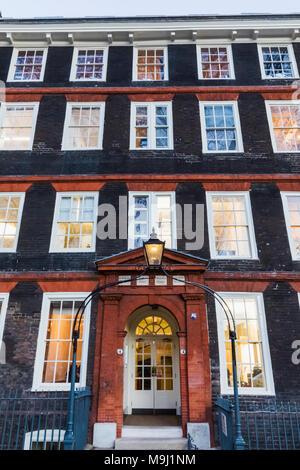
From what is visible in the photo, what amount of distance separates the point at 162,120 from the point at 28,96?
5190 millimetres

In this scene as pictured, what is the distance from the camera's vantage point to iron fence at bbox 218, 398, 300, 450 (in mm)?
7977

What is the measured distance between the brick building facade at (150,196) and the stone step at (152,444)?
1.90ft

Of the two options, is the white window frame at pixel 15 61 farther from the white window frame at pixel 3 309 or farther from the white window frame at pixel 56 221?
the white window frame at pixel 3 309

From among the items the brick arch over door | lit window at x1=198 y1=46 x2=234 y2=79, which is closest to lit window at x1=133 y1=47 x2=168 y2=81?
lit window at x1=198 y1=46 x2=234 y2=79

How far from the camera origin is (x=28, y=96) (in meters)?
12.4

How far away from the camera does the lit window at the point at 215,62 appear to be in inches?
502

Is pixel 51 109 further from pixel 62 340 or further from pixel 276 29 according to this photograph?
pixel 276 29

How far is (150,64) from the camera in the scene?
42.7 ft

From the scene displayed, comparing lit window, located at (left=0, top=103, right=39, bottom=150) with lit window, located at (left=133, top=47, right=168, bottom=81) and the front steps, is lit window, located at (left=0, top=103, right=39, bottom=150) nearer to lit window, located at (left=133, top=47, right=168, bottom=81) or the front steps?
lit window, located at (left=133, top=47, right=168, bottom=81)

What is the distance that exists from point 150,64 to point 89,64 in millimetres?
2441

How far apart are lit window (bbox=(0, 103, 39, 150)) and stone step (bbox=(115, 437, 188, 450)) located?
962 centimetres

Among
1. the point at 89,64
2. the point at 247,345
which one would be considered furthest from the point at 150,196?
the point at 89,64

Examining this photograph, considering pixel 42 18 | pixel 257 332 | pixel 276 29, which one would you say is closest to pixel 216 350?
pixel 257 332

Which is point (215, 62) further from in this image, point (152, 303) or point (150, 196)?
point (152, 303)
